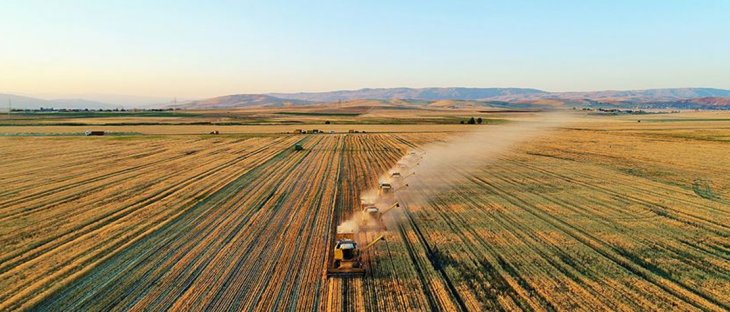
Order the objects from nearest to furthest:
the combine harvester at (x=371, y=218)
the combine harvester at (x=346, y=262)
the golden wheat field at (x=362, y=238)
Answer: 1. the golden wheat field at (x=362, y=238)
2. the combine harvester at (x=346, y=262)
3. the combine harvester at (x=371, y=218)

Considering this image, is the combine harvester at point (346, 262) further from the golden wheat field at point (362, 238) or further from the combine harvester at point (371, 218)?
the combine harvester at point (371, 218)

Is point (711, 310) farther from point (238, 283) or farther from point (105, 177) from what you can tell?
point (105, 177)

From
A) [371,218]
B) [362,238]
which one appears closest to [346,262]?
[362,238]

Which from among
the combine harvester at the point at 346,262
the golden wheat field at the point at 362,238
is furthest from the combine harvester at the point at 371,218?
the combine harvester at the point at 346,262

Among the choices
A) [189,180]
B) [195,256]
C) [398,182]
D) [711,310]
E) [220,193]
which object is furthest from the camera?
[189,180]

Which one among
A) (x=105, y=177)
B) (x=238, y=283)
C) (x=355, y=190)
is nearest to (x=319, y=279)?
(x=238, y=283)

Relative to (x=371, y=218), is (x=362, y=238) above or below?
below

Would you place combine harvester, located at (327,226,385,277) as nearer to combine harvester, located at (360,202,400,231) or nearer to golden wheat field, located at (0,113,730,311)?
golden wheat field, located at (0,113,730,311)

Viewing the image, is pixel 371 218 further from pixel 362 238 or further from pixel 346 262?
pixel 346 262
